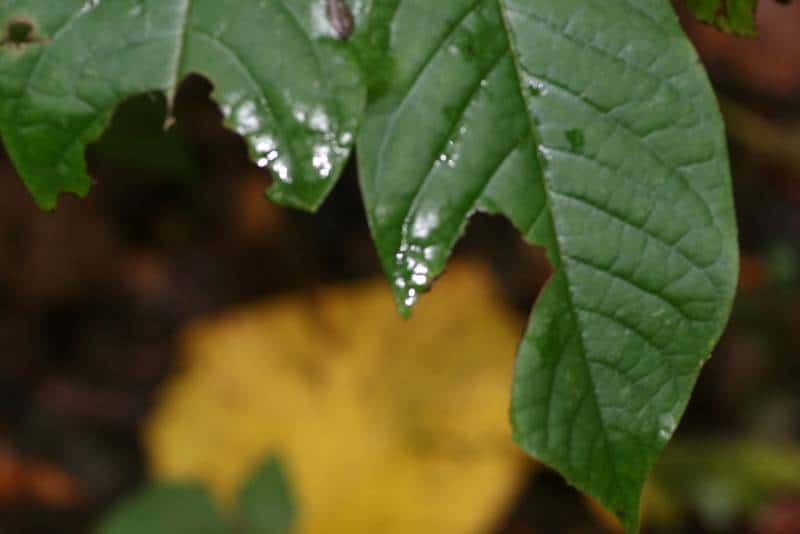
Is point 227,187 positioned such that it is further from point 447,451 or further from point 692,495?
point 692,495

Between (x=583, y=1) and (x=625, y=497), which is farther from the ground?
(x=583, y=1)

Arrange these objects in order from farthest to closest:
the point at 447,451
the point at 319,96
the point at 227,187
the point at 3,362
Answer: the point at 227,187 → the point at 3,362 → the point at 447,451 → the point at 319,96

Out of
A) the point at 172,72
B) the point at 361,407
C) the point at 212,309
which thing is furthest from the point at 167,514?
the point at 172,72

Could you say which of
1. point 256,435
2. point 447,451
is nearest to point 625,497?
point 447,451

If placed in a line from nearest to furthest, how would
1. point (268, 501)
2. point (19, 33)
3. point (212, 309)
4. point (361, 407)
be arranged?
point (19, 33)
point (268, 501)
point (361, 407)
point (212, 309)

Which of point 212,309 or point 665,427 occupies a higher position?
point 665,427

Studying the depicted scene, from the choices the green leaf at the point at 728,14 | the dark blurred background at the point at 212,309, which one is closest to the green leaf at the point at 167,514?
the dark blurred background at the point at 212,309

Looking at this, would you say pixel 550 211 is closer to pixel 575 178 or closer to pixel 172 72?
pixel 575 178
